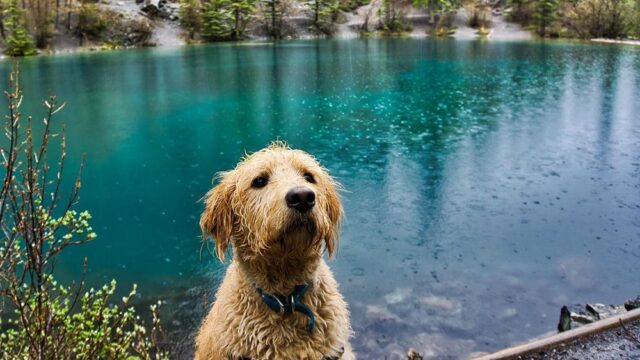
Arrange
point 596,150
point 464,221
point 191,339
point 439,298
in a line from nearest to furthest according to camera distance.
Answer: point 191,339
point 439,298
point 464,221
point 596,150

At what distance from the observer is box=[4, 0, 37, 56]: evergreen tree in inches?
1941

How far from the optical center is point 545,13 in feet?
211

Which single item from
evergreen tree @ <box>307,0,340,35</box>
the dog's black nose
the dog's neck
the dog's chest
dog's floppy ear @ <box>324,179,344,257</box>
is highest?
evergreen tree @ <box>307,0,340,35</box>

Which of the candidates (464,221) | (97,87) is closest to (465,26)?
(97,87)

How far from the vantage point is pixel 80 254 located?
11.5 metres

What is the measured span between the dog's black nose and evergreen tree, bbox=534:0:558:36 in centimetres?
6897

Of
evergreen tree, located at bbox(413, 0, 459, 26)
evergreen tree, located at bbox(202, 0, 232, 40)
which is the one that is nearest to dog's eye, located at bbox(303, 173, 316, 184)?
evergreen tree, located at bbox(202, 0, 232, 40)

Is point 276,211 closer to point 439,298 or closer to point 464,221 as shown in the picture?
point 439,298

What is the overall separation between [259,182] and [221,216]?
0.37 meters

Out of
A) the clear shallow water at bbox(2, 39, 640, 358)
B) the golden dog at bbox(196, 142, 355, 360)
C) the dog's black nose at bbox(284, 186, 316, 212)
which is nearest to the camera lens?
the dog's black nose at bbox(284, 186, 316, 212)

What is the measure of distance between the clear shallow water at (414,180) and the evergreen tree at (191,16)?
3355cm

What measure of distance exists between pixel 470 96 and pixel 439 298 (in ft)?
64.9

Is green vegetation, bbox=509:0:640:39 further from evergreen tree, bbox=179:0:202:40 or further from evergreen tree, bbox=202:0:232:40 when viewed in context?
evergreen tree, bbox=179:0:202:40

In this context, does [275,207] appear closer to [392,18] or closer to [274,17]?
[274,17]
